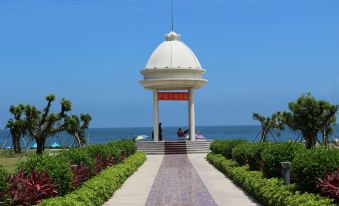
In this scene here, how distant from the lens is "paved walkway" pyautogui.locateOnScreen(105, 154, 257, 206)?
12766 millimetres

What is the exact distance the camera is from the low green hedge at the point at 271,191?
373 inches

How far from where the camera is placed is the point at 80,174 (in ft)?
42.9

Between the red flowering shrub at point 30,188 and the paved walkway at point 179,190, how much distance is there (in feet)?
8.14

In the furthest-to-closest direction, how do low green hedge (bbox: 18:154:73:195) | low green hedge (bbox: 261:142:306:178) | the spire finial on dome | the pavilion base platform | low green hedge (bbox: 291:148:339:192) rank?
the spire finial on dome → the pavilion base platform → low green hedge (bbox: 261:142:306:178) → low green hedge (bbox: 18:154:73:195) → low green hedge (bbox: 291:148:339:192)

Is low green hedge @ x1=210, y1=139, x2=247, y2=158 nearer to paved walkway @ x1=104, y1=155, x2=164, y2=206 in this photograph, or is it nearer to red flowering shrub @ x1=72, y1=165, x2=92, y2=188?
paved walkway @ x1=104, y1=155, x2=164, y2=206

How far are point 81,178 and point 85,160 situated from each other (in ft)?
5.02

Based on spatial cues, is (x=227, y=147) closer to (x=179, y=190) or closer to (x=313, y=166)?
(x=179, y=190)

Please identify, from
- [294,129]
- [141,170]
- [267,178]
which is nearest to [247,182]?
[267,178]

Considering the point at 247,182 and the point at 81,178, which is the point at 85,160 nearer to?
the point at 81,178

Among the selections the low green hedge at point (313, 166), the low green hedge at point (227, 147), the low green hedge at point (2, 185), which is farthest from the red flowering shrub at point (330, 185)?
the low green hedge at point (227, 147)

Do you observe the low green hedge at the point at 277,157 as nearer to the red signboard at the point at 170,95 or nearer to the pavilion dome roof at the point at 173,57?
the pavilion dome roof at the point at 173,57

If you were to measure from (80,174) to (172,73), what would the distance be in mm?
20778

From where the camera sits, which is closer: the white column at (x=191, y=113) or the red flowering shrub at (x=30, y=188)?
the red flowering shrub at (x=30, y=188)

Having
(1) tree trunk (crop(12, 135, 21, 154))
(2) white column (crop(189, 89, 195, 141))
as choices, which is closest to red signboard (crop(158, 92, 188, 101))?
(2) white column (crop(189, 89, 195, 141))
